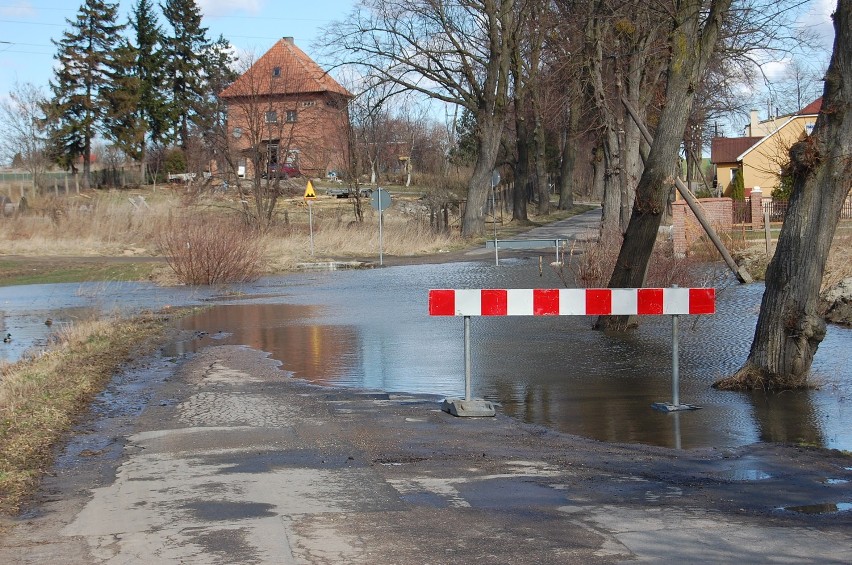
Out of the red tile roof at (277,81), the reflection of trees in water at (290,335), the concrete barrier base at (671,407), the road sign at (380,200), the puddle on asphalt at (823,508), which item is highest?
the red tile roof at (277,81)

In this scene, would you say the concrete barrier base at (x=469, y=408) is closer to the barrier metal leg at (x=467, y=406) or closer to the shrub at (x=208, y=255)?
the barrier metal leg at (x=467, y=406)

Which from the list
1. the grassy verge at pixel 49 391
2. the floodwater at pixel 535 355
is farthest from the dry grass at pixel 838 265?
the grassy verge at pixel 49 391

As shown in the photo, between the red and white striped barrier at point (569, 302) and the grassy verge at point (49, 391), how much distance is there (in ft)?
11.5

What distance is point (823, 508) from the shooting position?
5.94 m

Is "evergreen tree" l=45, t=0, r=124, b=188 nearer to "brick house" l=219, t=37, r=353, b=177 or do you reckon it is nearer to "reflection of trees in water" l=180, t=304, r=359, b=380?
"brick house" l=219, t=37, r=353, b=177

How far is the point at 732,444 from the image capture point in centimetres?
787

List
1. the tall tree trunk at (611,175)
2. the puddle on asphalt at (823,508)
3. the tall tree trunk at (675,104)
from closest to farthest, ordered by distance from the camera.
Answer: the puddle on asphalt at (823,508), the tall tree trunk at (675,104), the tall tree trunk at (611,175)

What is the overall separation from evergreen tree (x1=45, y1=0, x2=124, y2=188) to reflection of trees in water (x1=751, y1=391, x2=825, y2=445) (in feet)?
210

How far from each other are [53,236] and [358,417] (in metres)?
35.3

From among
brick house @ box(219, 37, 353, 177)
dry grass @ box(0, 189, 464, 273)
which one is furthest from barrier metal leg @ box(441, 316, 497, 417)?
brick house @ box(219, 37, 353, 177)

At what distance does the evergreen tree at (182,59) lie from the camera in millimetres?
75438

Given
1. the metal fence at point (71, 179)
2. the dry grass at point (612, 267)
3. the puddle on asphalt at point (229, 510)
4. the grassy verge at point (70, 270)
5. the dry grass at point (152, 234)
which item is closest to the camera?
the puddle on asphalt at point (229, 510)

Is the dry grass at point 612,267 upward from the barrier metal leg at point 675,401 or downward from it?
upward

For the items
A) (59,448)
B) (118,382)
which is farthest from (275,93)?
(59,448)
